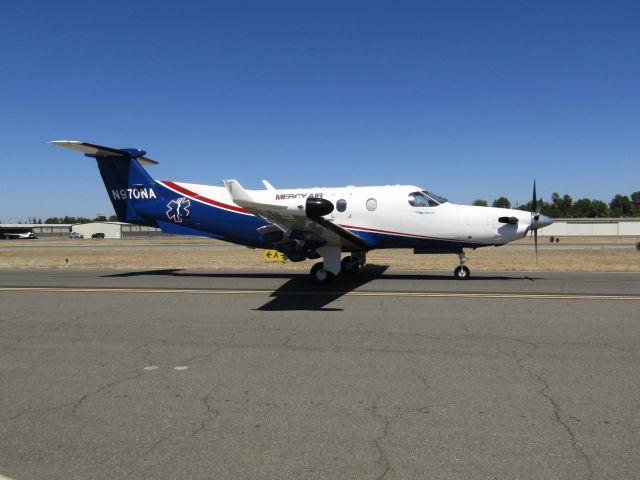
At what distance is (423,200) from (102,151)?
1137 centimetres

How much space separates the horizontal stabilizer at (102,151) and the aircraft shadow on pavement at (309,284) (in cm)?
440

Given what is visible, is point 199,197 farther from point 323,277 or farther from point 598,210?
point 598,210

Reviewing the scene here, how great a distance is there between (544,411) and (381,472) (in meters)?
1.91

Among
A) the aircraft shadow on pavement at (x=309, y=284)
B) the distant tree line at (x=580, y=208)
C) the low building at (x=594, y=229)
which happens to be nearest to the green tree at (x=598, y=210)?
the distant tree line at (x=580, y=208)

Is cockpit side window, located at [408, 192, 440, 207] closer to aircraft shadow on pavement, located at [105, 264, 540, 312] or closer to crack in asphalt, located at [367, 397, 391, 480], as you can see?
aircraft shadow on pavement, located at [105, 264, 540, 312]

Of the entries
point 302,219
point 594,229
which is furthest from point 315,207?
point 594,229

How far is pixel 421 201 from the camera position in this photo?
50.1 ft

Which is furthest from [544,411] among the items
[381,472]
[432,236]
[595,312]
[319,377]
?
[432,236]

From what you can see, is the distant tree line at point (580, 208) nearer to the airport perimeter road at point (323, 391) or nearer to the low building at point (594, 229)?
the low building at point (594, 229)

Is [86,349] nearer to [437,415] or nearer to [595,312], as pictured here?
[437,415]

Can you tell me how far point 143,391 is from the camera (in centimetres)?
509

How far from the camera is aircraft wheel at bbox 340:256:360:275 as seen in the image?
1678 centimetres

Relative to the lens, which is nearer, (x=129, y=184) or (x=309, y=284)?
(x=309, y=284)

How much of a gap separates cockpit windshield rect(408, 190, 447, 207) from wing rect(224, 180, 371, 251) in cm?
202
